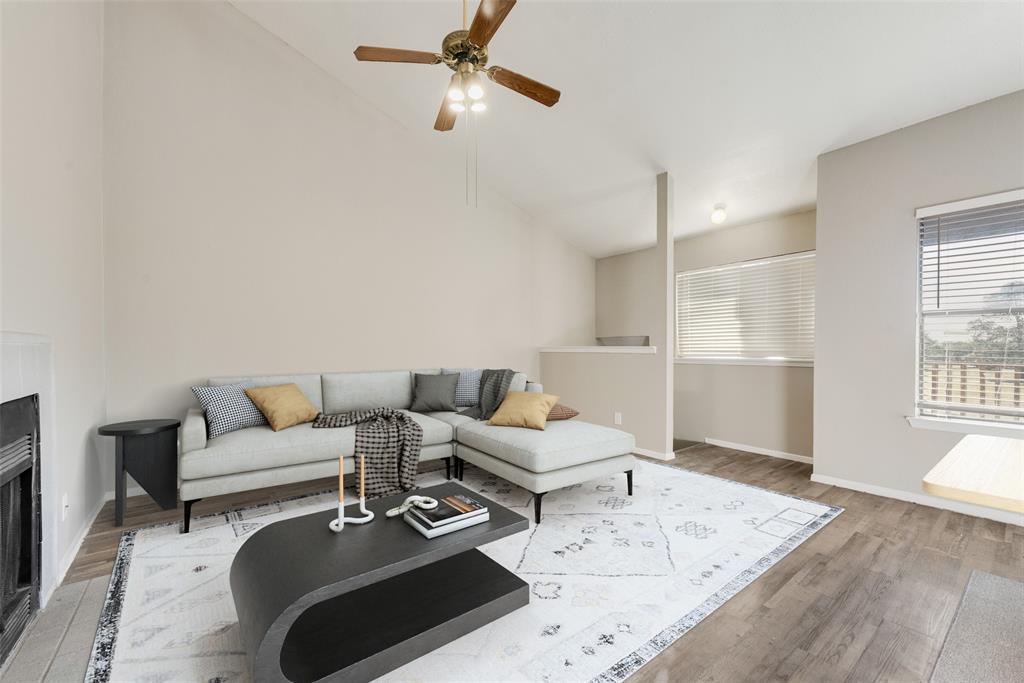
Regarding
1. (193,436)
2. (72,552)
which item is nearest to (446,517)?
(193,436)

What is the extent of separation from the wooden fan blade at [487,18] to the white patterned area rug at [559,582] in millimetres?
2158

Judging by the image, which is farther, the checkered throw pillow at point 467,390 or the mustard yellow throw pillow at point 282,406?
the checkered throw pillow at point 467,390

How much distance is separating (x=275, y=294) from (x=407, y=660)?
10.6ft

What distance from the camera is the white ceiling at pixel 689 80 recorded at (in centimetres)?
257

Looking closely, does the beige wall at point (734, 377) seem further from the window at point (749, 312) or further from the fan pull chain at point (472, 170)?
the fan pull chain at point (472, 170)

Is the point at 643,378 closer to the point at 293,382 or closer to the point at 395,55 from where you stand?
the point at 293,382

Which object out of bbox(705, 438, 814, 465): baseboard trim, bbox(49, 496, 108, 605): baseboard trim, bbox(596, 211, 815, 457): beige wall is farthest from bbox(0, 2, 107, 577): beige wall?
bbox(705, 438, 814, 465): baseboard trim

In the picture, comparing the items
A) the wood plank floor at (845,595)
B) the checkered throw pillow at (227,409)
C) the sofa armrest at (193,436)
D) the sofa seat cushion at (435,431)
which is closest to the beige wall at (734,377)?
the wood plank floor at (845,595)

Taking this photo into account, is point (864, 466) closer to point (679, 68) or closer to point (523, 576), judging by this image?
point (523, 576)

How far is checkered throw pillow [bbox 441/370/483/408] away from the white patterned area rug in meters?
1.12

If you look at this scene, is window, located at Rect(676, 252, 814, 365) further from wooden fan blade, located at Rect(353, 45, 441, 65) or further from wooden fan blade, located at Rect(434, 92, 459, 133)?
wooden fan blade, located at Rect(353, 45, 441, 65)

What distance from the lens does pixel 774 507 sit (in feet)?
9.95

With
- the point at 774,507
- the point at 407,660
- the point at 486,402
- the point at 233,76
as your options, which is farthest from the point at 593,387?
the point at 233,76

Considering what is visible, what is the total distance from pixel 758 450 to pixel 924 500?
1.48 m
